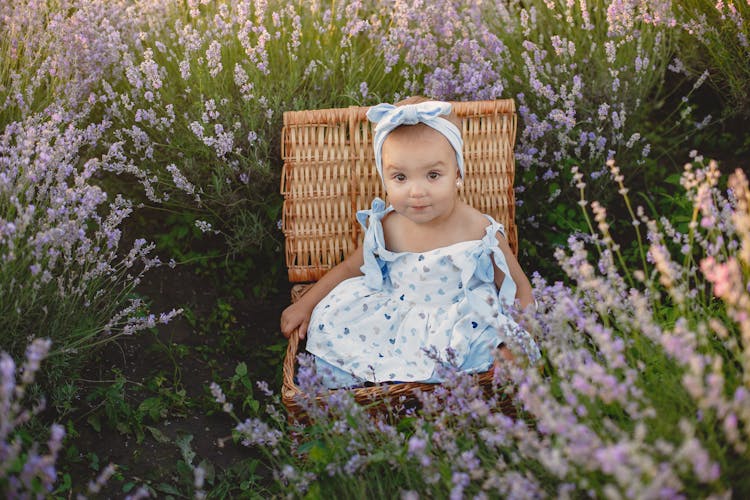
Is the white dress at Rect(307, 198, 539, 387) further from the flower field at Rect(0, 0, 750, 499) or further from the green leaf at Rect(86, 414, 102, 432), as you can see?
the green leaf at Rect(86, 414, 102, 432)

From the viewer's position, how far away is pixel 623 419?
2.00m

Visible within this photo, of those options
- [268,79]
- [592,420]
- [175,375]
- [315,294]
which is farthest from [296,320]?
[592,420]

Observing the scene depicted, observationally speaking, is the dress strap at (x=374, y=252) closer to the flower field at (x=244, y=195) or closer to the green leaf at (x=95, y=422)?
the flower field at (x=244, y=195)

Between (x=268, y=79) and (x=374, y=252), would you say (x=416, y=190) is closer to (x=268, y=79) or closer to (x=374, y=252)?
(x=374, y=252)

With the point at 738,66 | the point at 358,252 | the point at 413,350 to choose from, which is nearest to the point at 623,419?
the point at 413,350

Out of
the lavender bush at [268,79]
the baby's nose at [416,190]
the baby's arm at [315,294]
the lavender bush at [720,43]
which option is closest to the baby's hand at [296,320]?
the baby's arm at [315,294]

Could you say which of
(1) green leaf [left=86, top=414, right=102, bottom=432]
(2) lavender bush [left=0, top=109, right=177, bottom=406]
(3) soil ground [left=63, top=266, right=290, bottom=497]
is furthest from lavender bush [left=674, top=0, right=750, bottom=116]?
(1) green leaf [left=86, top=414, right=102, bottom=432]

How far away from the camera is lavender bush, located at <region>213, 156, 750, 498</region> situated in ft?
4.92

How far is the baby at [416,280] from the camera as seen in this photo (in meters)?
2.75

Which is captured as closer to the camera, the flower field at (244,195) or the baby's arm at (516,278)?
the flower field at (244,195)

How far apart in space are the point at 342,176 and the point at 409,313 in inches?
26.8

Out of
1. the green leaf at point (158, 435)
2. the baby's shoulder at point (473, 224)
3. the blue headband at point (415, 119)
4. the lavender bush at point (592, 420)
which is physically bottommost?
the green leaf at point (158, 435)

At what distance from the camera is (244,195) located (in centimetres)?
363

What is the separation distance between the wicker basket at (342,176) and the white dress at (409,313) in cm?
19
